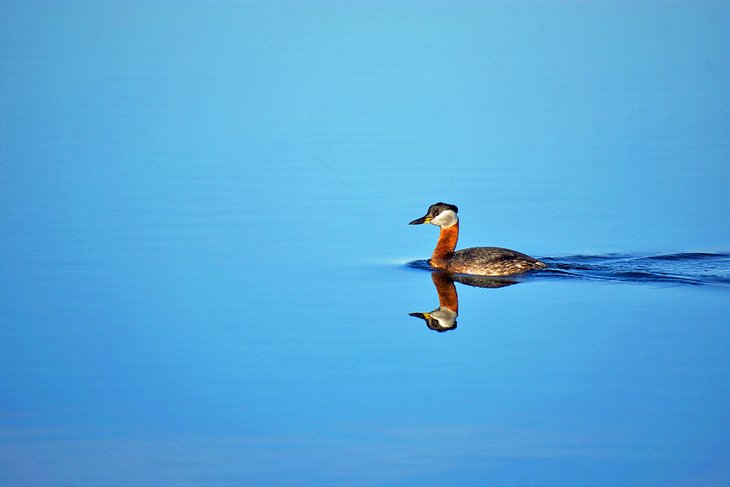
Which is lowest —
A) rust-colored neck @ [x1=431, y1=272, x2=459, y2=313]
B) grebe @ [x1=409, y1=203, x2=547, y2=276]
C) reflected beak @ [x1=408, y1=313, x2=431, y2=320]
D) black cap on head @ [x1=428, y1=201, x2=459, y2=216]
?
reflected beak @ [x1=408, y1=313, x2=431, y2=320]

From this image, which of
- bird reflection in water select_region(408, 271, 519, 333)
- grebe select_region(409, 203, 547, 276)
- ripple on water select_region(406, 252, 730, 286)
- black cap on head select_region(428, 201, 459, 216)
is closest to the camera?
bird reflection in water select_region(408, 271, 519, 333)

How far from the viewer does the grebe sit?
45.9 feet

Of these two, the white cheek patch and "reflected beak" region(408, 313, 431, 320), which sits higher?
the white cheek patch

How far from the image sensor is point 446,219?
1520 centimetres

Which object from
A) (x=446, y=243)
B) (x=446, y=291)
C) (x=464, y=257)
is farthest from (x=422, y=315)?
(x=446, y=243)

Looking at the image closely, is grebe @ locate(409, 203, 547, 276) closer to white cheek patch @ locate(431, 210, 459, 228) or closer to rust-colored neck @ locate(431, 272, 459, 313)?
white cheek patch @ locate(431, 210, 459, 228)

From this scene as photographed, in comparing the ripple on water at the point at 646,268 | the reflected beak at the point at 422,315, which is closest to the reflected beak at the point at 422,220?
the ripple on water at the point at 646,268

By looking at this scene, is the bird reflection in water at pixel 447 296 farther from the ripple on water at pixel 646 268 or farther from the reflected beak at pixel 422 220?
the reflected beak at pixel 422 220

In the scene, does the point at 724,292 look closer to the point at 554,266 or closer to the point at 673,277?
the point at 673,277

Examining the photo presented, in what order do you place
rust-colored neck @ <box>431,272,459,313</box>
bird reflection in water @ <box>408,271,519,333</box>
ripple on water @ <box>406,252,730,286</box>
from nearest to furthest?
bird reflection in water @ <box>408,271,519,333</box>, rust-colored neck @ <box>431,272,459,313</box>, ripple on water @ <box>406,252,730,286</box>

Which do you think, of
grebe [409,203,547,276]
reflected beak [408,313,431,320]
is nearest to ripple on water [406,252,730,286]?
grebe [409,203,547,276]

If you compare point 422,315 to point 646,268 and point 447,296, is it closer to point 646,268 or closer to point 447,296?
point 447,296

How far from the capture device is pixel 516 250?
49.1ft

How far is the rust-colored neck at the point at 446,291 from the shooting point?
1288 centimetres
